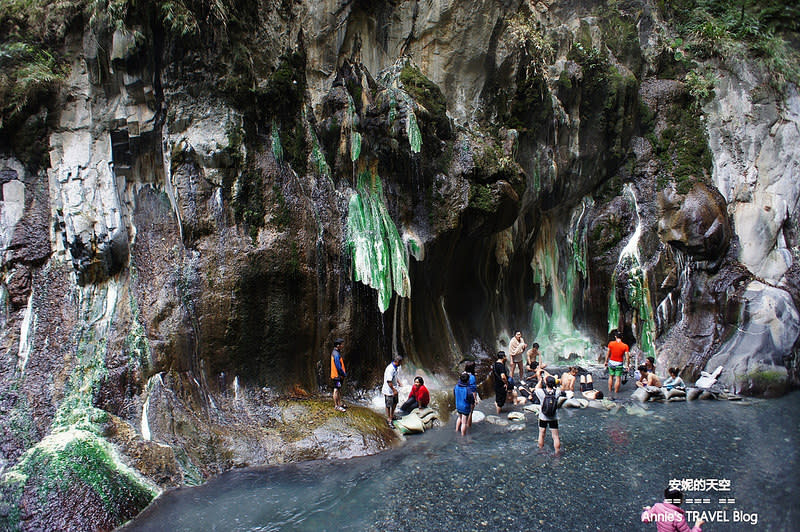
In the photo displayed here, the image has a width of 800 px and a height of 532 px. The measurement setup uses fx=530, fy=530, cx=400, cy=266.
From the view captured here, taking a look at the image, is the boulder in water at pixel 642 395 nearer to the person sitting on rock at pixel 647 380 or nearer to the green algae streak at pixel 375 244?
the person sitting on rock at pixel 647 380

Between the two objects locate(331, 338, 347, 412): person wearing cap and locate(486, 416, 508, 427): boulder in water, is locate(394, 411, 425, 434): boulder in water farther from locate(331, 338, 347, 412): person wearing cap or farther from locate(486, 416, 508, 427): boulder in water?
locate(486, 416, 508, 427): boulder in water

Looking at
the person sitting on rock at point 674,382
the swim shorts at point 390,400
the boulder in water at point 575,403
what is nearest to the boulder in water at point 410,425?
the swim shorts at point 390,400

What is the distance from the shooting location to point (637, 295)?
14703 millimetres

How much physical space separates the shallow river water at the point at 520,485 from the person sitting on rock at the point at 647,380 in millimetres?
2333

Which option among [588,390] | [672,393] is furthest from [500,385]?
[672,393]

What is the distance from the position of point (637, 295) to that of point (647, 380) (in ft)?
11.6

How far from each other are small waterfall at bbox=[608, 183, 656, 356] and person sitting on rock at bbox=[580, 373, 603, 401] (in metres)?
3.47

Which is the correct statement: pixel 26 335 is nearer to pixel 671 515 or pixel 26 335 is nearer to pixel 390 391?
pixel 390 391

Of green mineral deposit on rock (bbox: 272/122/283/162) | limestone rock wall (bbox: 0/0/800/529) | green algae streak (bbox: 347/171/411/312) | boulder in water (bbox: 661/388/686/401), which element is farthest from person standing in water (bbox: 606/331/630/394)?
green mineral deposit on rock (bbox: 272/122/283/162)

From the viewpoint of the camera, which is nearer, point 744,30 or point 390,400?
point 390,400

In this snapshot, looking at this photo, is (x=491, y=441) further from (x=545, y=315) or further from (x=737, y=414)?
(x=545, y=315)

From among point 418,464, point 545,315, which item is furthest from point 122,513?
point 545,315

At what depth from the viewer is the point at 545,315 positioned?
16719mm

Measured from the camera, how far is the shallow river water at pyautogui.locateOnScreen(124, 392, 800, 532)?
6.04 m
